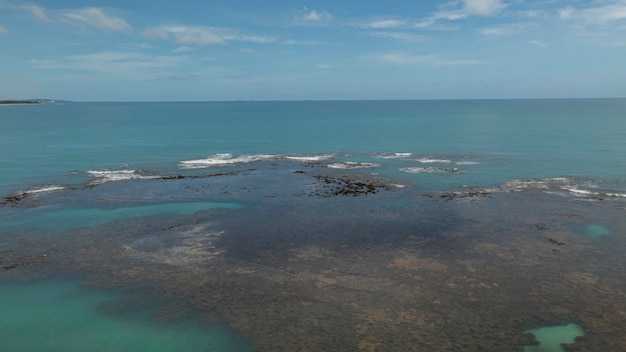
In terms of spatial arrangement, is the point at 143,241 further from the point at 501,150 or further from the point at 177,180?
the point at 501,150

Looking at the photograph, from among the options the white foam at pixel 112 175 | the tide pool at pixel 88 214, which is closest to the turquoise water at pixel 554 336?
the tide pool at pixel 88 214

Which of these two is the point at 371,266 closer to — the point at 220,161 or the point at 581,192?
the point at 581,192

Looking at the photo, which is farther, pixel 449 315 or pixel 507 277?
pixel 507 277

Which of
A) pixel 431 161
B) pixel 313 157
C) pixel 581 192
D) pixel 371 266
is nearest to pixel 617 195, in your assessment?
pixel 581 192

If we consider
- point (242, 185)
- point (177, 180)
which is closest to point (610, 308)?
point (242, 185)

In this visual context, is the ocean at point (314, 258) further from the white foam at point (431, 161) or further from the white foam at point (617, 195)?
the white foam at point (431, 161)

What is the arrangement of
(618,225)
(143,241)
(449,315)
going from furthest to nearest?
(618,225) < (143,241) < (449,315)

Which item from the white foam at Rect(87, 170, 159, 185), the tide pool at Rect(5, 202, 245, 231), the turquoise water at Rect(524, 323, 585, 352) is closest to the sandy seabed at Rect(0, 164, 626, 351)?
the turquoise water at Rect(524, 323, 585, 352)

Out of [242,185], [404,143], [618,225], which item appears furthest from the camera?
[404,143]
